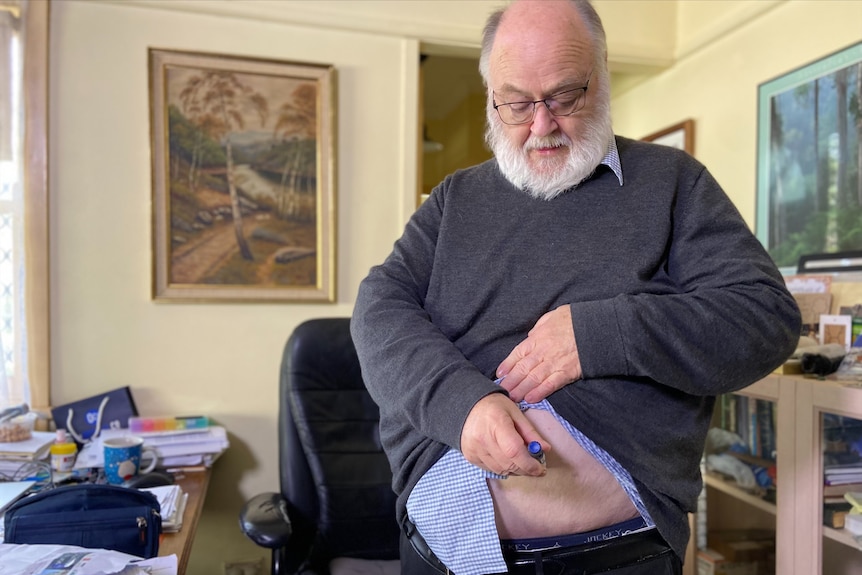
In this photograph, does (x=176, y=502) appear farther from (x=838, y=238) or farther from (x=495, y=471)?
(x=838, y=238)

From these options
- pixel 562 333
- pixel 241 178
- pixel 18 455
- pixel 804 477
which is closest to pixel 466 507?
pixel 562 333

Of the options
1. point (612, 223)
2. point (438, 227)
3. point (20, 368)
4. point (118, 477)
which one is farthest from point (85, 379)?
point (612, 223)

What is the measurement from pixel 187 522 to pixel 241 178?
115 cm

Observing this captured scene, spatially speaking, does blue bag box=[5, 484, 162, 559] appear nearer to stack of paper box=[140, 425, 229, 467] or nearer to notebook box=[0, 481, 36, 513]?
notebook box=[0, 481, 36, 513]

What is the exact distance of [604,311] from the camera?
78cm

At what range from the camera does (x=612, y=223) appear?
35.5 inches

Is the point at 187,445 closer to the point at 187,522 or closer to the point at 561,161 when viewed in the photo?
the point at 187,522

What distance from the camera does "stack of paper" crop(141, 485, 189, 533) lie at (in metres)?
Answer: 1.31

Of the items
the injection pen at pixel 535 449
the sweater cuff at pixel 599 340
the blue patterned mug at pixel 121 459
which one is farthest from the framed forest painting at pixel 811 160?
the blue patterned mug at pixel 121 459

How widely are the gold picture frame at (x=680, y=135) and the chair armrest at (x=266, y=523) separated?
6.06 ft

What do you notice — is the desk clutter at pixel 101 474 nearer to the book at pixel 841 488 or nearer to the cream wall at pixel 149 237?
the cream wall at pixel 149 237

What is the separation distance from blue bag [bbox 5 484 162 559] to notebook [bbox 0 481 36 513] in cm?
31

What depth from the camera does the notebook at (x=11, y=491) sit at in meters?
1.37

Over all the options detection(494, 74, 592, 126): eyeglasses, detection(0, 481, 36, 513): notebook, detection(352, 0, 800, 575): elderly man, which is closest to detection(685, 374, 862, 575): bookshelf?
detection(352, 0, 800, 575): elderly man
